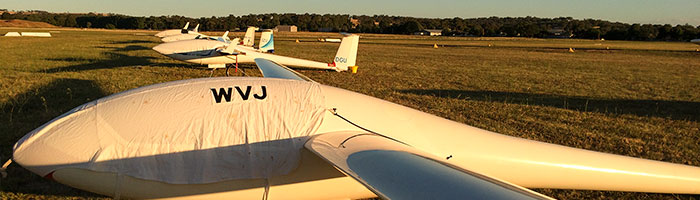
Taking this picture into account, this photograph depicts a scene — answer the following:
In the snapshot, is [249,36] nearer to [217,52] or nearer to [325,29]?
[217,52]

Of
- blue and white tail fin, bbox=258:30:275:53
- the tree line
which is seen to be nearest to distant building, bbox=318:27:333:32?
the tree line

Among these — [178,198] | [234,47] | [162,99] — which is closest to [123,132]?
[162,99]

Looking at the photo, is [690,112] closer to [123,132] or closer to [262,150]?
[262,150]

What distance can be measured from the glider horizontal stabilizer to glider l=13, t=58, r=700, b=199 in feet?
0.09

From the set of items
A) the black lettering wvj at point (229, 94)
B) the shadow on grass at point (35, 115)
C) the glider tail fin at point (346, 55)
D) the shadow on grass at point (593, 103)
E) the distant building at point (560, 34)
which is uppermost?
the distant building at point (560, 34)

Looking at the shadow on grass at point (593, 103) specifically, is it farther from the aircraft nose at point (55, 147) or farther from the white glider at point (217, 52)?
the aircraft nose at point (55, 147)

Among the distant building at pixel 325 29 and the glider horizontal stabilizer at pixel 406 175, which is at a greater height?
the distant building at pixel 325 29

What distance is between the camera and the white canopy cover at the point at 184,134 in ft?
10.6

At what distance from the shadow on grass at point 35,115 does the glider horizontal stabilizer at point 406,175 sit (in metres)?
3.59

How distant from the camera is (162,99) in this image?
3.48 metres

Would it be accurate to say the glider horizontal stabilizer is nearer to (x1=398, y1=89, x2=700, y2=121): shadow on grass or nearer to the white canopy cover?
the white canopy cover

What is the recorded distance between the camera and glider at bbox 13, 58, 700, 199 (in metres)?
3.24

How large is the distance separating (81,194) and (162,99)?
2.29 metres

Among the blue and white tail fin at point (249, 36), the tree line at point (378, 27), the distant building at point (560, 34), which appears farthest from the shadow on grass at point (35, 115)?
the distant building at point (560, 34)
